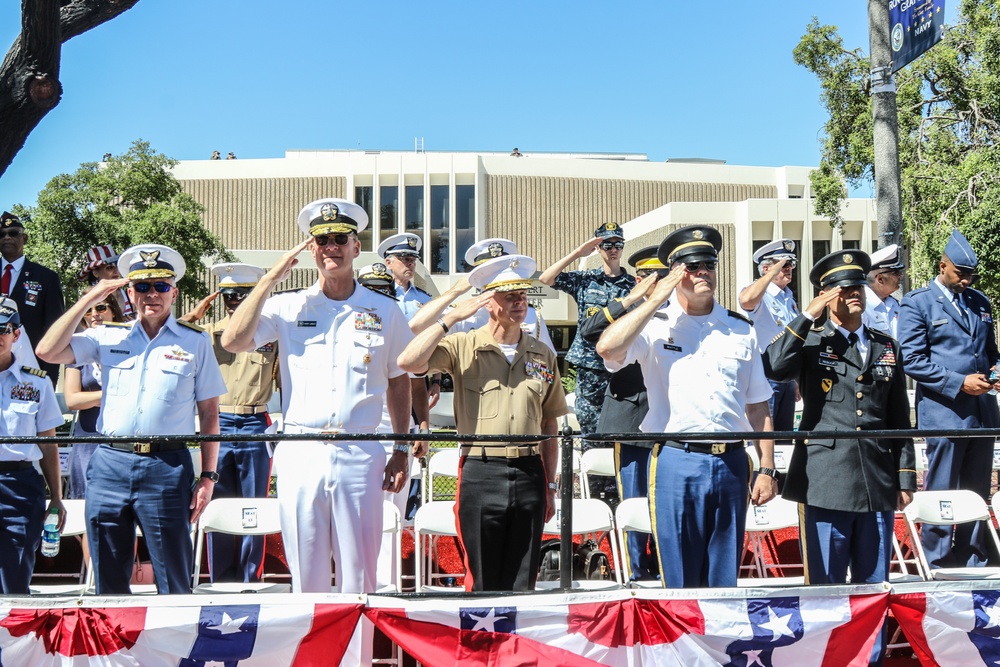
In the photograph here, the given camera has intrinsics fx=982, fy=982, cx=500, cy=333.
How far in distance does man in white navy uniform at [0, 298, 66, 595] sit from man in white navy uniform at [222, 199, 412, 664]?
1259 millimetres

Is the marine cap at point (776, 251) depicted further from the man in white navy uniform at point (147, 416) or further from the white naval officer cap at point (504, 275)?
the man in white navy uniform at point (147, 416)

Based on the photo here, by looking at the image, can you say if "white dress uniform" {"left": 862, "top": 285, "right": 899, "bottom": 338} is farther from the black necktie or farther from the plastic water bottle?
the plastic water bottle

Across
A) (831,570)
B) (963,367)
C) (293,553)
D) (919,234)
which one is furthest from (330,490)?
(919,234)

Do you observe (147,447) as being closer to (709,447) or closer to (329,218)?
(329,218)

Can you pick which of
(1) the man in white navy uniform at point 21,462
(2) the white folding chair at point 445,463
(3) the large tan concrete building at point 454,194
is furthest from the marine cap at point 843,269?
(3) the large tan concrete building at point 454,194

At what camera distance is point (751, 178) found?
177 feet

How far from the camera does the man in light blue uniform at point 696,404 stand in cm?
425

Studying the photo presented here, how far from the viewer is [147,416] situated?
464 cm

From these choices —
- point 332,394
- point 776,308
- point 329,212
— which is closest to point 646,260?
point 776,308

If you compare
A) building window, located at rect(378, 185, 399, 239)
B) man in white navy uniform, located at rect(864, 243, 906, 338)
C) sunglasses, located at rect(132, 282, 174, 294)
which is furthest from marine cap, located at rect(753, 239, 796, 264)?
building window, located at rect(378, 185, 399, 239)

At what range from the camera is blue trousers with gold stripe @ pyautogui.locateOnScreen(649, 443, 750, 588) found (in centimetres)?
424

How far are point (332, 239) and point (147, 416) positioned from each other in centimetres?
125

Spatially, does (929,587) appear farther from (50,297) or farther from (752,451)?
(50,297)

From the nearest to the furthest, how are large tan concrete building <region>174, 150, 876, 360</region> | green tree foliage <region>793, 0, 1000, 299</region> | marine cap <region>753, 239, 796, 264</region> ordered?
marine cap <region>753, 239, 796, 264</region> < green tree foliage <region>793, 0, 1000, 299</region> < large tan concrete building <region>174, 150, 876, 360</region>
